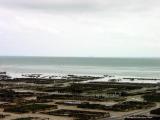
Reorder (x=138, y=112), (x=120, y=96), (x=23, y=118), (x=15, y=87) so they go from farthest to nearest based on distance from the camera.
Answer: (x=15, y=87) < (x=120, y=96) < (x=138, y=112) < (x=23, y=118)

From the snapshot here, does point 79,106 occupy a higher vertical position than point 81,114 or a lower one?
higher

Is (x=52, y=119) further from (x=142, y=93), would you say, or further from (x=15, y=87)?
(x=15, y=87)

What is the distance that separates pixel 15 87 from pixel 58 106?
968 inches

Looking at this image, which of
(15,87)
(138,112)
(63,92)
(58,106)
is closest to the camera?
(138,112)

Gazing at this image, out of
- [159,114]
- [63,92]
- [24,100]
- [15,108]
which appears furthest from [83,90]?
[159,114]

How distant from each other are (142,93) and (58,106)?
1735cm

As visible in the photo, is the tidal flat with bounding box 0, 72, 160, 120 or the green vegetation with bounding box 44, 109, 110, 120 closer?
the green vegetation with bounding box 44, 109, 110, 120

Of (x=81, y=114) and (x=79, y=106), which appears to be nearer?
(x=81, y=114)

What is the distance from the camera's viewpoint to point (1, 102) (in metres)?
51.9

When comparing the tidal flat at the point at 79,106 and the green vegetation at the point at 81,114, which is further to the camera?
the tidal flat at the point at 79,106

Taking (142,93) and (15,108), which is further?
(142,93)

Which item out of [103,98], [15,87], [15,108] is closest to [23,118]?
[15,108]

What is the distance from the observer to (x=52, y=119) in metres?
39.9

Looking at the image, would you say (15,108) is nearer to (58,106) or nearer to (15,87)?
(58,106)
